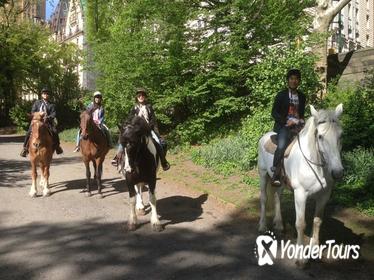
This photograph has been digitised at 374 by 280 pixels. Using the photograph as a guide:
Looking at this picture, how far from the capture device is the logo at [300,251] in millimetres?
6805

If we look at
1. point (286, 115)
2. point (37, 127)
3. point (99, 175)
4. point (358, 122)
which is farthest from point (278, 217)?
point (37, 127)

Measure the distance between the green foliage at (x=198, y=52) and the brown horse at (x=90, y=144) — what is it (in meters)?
5.54

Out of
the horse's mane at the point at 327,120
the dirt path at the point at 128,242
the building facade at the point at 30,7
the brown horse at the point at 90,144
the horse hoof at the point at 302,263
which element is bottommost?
the dirt path at the point at 128,242

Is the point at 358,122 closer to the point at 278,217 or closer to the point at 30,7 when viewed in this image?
the point at 278,217

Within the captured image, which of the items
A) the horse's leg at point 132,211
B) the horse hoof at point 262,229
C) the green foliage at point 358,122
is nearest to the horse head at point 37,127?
the horse's leg at point 132,211

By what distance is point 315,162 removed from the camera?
6.53 meters

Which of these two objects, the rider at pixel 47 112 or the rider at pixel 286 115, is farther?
the rider at pixel 47 112

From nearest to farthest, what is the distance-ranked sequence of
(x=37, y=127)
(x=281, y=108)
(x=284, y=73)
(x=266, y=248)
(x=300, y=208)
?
(x=300, y=208) → (x=266, y=248) → (x=281, y=108) → (x=37, y=127) → (x=284, y=73)

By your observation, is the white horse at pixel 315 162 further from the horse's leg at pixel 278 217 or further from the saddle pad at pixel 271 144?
the horse's leg at pixel 278 217

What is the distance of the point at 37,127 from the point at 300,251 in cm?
725

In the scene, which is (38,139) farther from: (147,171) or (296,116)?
(296,116)

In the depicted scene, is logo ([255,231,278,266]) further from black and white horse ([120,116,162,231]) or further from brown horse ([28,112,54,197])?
brown horse ([28,112,54,197])

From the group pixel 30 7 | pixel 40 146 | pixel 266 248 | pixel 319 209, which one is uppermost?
pixel 30 7

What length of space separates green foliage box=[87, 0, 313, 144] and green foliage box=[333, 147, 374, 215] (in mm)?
6783
